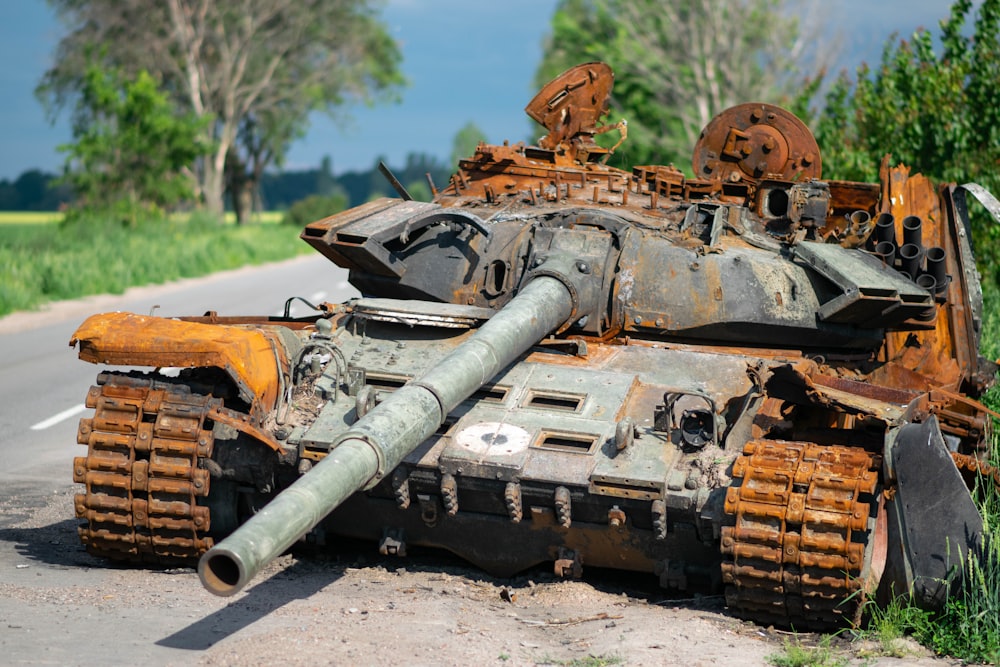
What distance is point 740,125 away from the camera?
37.1 feet

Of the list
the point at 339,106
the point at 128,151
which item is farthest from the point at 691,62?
the point at 339,106

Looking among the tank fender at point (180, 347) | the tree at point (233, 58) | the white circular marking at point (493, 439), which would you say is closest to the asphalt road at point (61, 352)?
the tank fender at point (180, 347)

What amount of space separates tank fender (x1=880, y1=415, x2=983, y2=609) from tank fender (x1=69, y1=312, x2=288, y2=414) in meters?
3.62

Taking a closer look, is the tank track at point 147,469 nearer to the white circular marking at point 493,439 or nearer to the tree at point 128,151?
the white circular marking at point 493,439

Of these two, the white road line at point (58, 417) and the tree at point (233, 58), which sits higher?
the tree at point (233, 58)

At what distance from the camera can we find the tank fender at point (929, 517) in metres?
7.22

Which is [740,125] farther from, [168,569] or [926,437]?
[168,569]

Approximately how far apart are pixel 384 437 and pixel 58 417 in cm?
863

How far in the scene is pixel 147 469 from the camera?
7.91 metres

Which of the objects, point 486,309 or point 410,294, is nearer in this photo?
point 486,309

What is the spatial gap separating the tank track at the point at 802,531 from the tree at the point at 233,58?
37799 mm

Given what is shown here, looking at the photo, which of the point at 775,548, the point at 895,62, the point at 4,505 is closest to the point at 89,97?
the point at 895,62

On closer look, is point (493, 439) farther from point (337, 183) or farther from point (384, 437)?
point (337, 183)

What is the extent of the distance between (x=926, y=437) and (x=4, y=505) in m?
6.72
